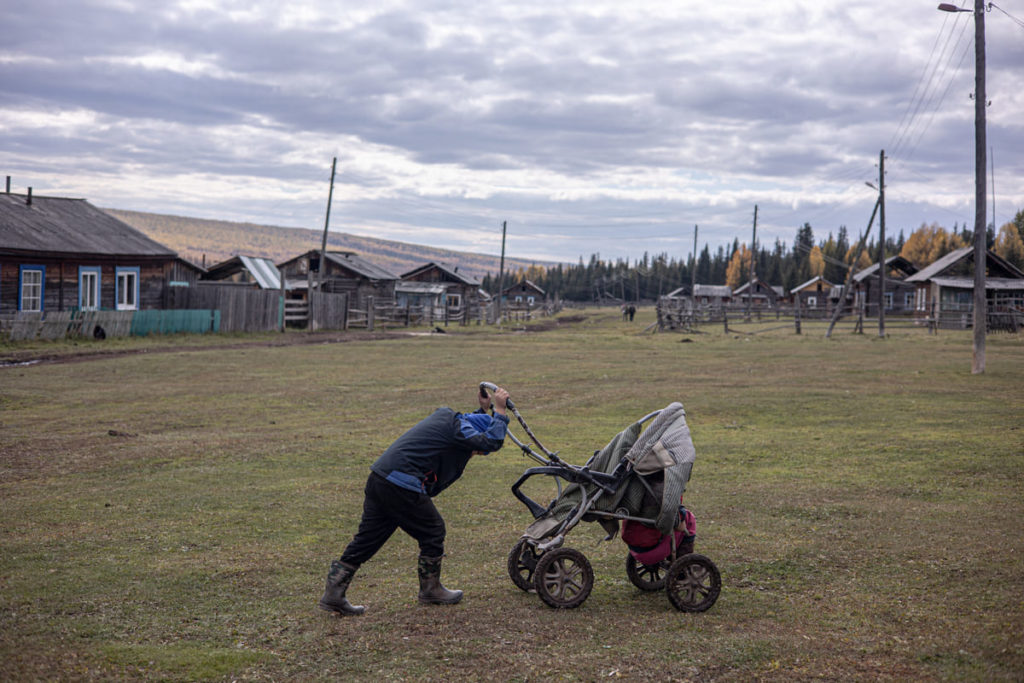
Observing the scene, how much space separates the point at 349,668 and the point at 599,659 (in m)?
1.57

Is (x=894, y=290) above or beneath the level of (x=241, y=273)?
above

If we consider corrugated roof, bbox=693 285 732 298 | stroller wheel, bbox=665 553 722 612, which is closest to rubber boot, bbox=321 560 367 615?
stroller wheel, bbox=665 553 722 612

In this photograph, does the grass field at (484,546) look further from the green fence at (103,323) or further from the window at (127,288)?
the window at (127,288)

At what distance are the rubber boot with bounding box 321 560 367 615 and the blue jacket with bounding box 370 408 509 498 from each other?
77 centimetres

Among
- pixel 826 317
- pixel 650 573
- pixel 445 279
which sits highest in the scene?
pixel 445 279

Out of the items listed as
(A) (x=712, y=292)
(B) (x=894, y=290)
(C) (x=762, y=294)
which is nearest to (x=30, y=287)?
(B) (x=894, y=290)

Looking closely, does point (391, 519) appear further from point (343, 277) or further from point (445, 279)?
point (445, 279)

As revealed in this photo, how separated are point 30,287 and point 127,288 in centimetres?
624

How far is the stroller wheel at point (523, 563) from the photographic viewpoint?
6.59m

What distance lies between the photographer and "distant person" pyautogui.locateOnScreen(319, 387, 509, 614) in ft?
19.7

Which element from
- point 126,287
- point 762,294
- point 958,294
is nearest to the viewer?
point 126,287

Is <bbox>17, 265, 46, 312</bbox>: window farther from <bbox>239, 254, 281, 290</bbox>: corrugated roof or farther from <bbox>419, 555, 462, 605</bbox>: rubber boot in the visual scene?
<bbox>419, 555, 462, 605</bbox>: rubber boot

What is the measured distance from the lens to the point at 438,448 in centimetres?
609

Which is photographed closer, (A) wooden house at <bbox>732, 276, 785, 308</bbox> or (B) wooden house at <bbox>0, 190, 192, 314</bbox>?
(B) wooden house at <bbox>0, 190, 192, 314</bbox>
